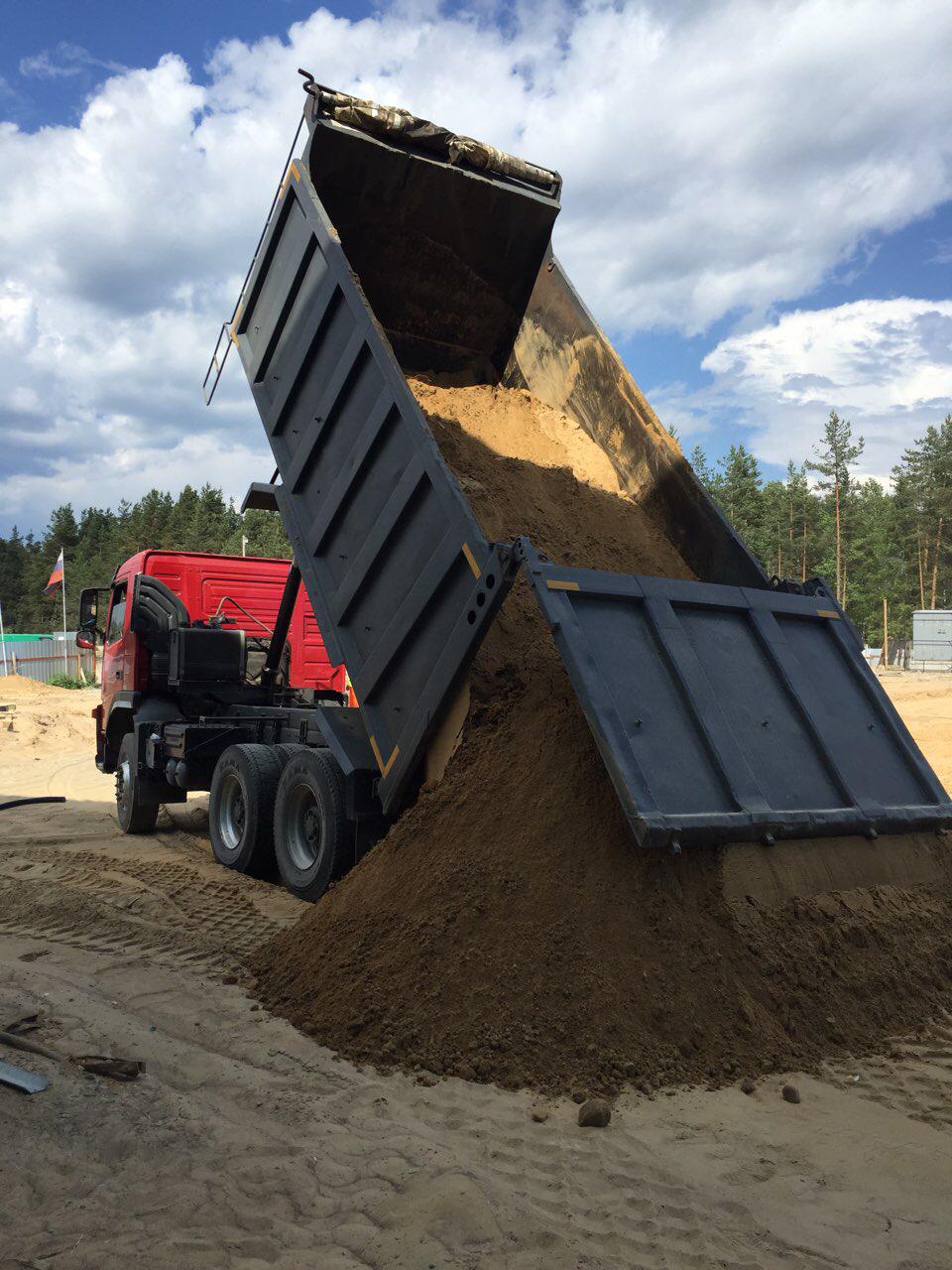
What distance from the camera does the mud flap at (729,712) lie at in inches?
159

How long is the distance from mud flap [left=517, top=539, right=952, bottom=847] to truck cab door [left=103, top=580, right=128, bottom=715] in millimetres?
6369

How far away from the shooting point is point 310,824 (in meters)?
6.09

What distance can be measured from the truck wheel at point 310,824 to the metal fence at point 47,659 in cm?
3371

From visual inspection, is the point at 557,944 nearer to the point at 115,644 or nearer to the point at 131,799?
the point at 131,799

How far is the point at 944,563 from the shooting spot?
54000mm

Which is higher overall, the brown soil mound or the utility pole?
the utility pole

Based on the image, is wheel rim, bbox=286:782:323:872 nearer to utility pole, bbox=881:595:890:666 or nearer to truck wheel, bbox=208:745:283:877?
truck wheel, bbox=208:745:283:877

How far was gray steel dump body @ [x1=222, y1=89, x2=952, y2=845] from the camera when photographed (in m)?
4.25

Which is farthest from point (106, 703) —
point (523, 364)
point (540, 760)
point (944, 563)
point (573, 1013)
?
point (944, 563)

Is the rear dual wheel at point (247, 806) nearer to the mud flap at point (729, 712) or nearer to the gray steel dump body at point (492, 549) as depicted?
the gray steel dump body at point (492, 549)

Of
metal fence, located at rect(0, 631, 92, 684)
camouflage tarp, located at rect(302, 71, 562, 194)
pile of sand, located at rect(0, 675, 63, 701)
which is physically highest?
camouflage tarp, located at rect(302, 71, 562, 194)

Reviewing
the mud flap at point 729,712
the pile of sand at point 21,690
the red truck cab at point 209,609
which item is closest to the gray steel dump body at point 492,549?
the mud flap at point 729,712

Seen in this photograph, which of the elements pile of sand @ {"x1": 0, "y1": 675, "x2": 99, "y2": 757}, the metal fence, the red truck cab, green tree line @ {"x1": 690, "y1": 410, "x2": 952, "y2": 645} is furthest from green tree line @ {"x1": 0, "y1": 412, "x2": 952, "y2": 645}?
the red truck cab

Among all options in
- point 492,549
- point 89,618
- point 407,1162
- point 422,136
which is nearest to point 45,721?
point 89,618
